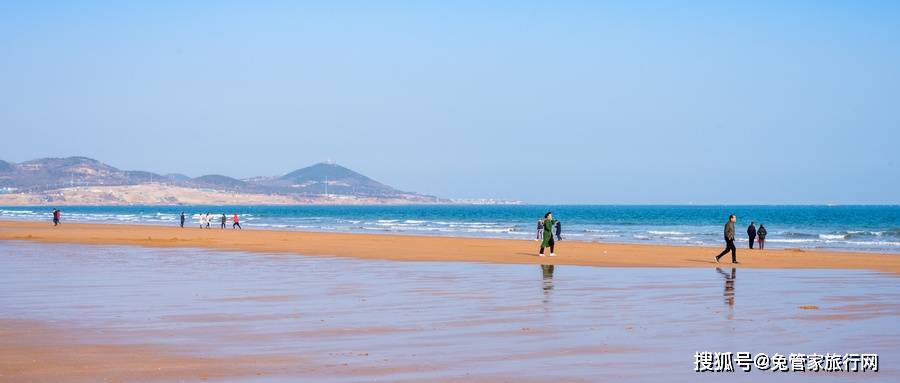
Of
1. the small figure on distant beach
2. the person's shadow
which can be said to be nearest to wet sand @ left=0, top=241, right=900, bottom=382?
the person's shadow

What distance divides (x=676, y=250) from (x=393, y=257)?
12693 millimetres

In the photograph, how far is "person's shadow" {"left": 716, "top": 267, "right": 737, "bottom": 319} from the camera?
16966mm

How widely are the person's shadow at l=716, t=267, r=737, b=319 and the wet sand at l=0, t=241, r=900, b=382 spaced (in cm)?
7

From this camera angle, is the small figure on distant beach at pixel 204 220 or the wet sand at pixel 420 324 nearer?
the wet sand at pixel 420 324

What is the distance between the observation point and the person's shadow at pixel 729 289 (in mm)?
16966

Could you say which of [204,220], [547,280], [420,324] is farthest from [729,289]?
[204,220]

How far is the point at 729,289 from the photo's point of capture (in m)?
20.8

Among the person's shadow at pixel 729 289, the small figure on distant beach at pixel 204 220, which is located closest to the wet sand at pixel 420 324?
the person's shadow at pixel 729 289

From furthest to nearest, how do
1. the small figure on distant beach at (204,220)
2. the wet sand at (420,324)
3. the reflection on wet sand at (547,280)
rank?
the small figure on distant beach at (204,220) → the reflection on wet sand at (547,280) → the wet sand at (420,324)

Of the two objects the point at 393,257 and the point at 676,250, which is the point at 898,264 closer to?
the point at 676,250

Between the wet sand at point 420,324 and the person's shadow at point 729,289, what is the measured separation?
75 millimetres

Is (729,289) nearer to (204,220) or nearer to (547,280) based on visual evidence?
(547,280)

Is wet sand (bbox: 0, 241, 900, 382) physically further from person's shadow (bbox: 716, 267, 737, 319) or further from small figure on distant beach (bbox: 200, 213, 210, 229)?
small figure on distant beach (bbox: 200, 213, 210, 229)

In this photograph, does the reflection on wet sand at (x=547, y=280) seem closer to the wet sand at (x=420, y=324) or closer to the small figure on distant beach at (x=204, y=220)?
the wet sand at (x=420, y=324)
